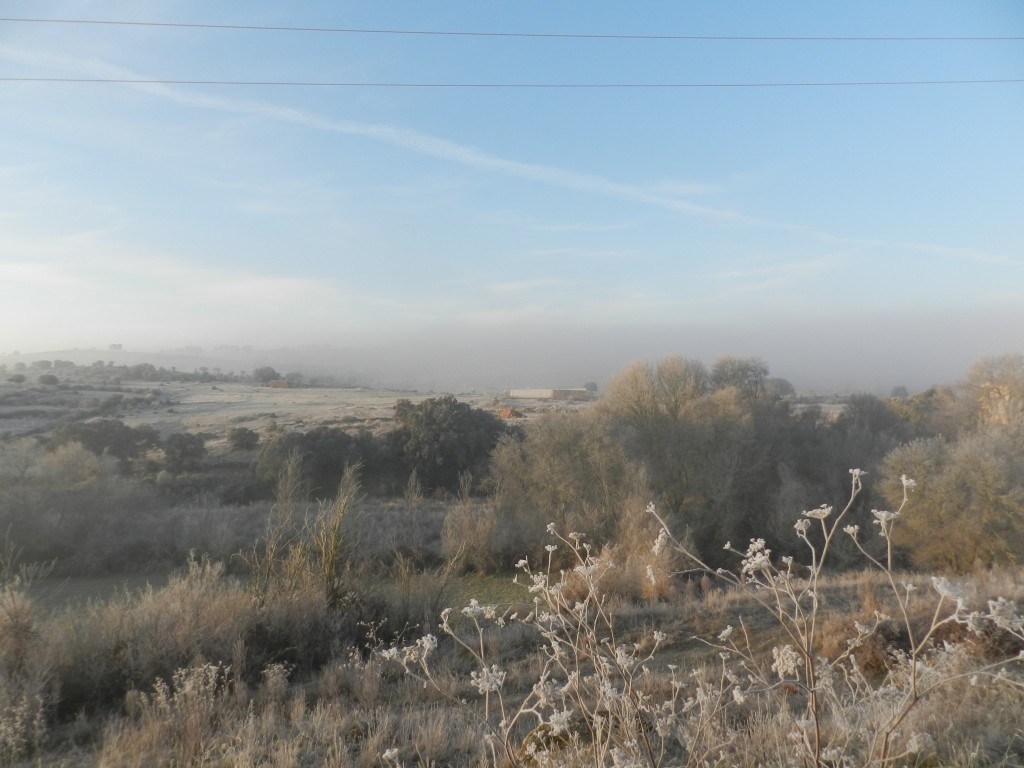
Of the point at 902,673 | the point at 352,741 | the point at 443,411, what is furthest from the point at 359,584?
the point at 443,411

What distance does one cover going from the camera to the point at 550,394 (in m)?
28.4

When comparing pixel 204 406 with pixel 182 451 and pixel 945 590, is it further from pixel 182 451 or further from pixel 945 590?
pixel 945 590

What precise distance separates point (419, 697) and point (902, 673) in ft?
12.6

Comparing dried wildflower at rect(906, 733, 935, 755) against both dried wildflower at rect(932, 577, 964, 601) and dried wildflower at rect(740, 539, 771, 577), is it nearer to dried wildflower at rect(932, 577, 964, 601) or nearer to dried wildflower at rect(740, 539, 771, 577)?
dried wildflower at rect(740, 539, 771, 577)

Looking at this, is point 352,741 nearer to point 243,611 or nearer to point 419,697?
point 419,697

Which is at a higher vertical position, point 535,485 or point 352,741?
point 352,741

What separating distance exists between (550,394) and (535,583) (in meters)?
25.8

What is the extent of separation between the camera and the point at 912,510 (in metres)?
16.6

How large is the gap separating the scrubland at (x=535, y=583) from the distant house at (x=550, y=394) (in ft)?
5.52

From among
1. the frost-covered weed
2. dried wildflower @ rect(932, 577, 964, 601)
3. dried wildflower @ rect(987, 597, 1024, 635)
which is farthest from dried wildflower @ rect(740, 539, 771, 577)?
dried wildflower @ rect(987, 597, 1024, 635)

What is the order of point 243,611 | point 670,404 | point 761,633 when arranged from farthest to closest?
point 670,404 → point 761,633 → point 243,611

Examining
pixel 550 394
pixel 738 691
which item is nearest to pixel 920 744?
pixel 738 691

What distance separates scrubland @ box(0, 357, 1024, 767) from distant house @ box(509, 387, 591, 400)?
1.68m

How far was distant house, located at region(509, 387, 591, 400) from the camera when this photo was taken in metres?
26.3
